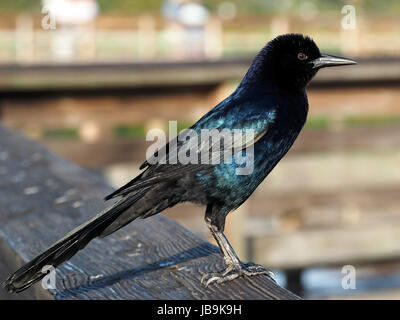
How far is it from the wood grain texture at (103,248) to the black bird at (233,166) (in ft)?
0.23

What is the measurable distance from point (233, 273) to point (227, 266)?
0.20ft

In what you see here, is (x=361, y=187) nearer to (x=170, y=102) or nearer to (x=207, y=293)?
(x=170, y=102)

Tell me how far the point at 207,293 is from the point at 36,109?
350cm

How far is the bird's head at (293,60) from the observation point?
203 cm

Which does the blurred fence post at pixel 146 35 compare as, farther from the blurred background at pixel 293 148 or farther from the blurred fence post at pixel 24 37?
the blurred background at pixel 293 148

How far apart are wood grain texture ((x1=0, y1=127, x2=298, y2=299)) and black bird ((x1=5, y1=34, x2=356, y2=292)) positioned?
0.23 ft

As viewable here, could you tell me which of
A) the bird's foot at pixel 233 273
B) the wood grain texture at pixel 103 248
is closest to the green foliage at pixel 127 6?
the wood grain texture at pixel 103 248

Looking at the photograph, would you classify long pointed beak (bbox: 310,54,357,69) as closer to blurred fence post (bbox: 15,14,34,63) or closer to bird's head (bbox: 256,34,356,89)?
bird's head (bbox: 256,34,356,89)

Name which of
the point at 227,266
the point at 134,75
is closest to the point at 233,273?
the point at 227,266

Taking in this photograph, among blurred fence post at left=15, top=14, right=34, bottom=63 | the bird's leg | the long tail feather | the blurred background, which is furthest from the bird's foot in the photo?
blurred fence post at left=15, top=14, right=34, bottom=63

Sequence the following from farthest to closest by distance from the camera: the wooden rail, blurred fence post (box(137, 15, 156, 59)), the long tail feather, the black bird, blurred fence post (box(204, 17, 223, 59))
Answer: blurred fence post (box(137, 15, 156, 59)), blurred fence post (box(204, 17, 223, 59)), the wooden rail, the black bird, the long tail feather

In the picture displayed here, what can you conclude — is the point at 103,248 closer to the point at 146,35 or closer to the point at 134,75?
the point at 134,75

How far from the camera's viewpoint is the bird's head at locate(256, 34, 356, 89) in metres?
2.03
